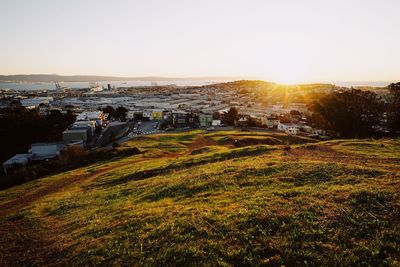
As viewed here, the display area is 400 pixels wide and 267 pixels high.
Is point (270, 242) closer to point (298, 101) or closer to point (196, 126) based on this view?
point (196, 126)

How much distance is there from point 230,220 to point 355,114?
44.1m

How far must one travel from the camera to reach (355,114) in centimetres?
4659

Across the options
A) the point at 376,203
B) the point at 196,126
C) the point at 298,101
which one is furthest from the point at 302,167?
the point at 298,101

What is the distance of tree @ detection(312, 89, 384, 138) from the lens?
151 ft

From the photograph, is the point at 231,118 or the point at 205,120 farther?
the point at 205,120

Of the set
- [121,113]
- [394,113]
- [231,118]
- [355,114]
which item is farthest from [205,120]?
[394,113]

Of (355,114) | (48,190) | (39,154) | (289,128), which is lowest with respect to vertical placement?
(39,154)

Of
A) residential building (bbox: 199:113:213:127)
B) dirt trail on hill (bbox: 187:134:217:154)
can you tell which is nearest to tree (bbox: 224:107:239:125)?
residential building (bbox: 199:113:213:127)

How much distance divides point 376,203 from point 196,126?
2464 inches

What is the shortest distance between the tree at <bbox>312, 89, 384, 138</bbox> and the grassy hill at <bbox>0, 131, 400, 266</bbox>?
1096 inches

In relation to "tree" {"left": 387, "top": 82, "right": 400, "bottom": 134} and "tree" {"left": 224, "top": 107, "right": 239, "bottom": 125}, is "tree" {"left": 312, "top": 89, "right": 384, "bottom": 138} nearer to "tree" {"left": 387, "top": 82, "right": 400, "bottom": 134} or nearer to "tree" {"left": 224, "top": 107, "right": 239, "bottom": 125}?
"tree" {"left": 387, "top": 82, "right": 400, "bottom": 134}

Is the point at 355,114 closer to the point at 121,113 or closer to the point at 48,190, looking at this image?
the point at 48,190

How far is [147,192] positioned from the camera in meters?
17.5

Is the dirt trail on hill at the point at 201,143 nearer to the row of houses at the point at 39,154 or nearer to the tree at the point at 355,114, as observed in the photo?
the row of houses at the point at 39,154
